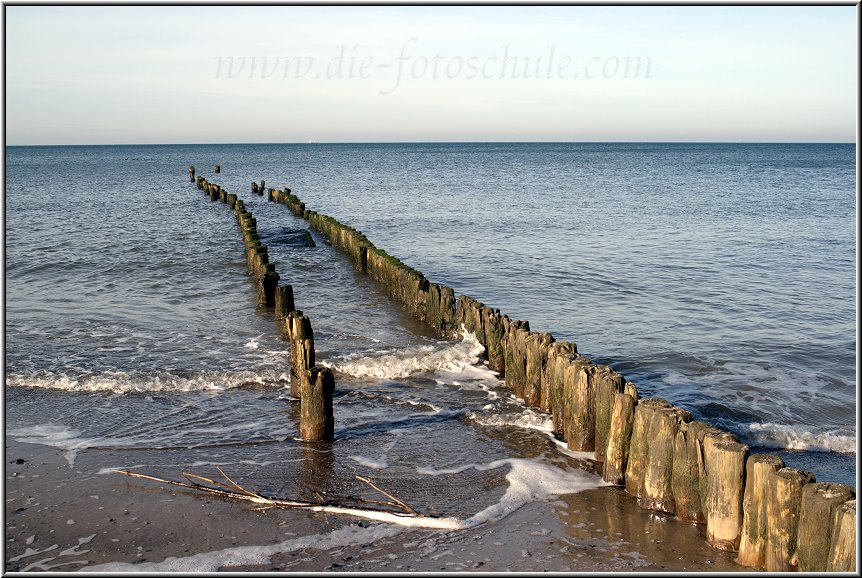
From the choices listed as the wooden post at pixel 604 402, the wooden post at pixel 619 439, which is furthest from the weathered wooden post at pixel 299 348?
the wooden post at pixel 619 439

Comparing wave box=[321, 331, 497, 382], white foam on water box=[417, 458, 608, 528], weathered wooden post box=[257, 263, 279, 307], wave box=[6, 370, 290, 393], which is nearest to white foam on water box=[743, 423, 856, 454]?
white foam on water box=[417, 458, 608, 528]

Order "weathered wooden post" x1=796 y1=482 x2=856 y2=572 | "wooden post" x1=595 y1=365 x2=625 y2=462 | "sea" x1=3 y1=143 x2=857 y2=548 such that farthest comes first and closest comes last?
"sea" x1=3 y1=143 x2=857 y2=548
"wooden post" x1=595 y1=365 x2=625 y2=462
"weathered wooden post" x1=796 y1=482 x2=856 y2=572

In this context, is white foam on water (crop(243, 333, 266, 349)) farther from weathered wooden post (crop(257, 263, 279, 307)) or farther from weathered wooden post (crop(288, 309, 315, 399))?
weathered wooden post (crop(288, 309, 315, 399))

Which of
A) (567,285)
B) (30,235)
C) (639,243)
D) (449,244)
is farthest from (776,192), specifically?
(30,235)

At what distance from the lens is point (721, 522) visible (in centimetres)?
696

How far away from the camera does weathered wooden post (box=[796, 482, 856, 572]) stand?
5.97 metres

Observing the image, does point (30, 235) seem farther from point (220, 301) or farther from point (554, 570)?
point (554, 570)

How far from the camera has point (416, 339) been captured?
14375 mm

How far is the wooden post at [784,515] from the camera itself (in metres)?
6.32

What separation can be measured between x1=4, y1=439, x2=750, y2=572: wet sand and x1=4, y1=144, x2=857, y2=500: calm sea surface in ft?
2.27

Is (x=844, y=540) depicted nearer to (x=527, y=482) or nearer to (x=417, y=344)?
(x=527, y=482)

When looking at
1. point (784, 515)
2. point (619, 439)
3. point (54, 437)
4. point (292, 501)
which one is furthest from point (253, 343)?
point (784, 515)

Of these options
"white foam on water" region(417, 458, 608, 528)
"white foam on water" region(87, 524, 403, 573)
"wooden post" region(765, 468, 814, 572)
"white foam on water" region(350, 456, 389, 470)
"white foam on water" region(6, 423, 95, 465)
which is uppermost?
"wooden post" region(765, 468, 814, 572)

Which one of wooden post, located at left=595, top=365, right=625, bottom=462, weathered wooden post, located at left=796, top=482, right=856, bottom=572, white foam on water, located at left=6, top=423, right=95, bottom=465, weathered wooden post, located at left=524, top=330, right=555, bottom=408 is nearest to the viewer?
weathered wooden post, located at left=796, top=482, right=856, bottom=572
